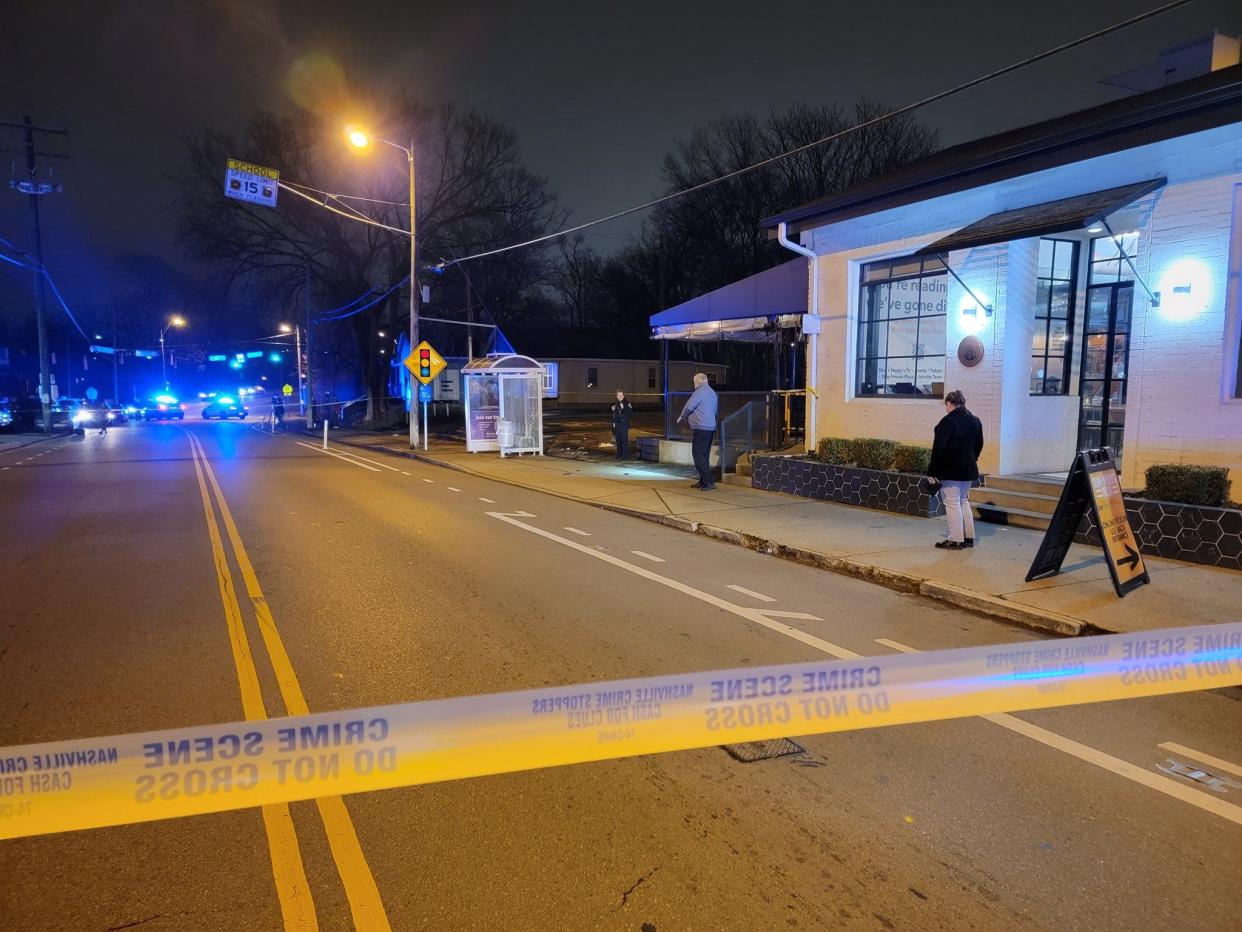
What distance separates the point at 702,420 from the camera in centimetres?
1321

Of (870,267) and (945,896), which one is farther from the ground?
(870,267)

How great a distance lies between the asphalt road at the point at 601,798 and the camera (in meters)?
2.82

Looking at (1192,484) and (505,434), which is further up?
(1192,484)

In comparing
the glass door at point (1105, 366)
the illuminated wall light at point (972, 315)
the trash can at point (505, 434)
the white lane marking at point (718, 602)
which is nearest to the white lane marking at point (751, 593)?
the white lane marking at point (718, 602)

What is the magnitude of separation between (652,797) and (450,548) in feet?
19.5

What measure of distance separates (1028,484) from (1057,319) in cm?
278

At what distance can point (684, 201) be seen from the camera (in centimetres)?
4622

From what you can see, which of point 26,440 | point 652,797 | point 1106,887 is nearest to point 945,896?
point 1106,887

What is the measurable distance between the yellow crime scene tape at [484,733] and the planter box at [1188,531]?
5055mm

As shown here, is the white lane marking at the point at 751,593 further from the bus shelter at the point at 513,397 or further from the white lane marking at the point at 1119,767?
the bus shelter at the point at 513,397

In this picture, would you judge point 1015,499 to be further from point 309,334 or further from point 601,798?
point 309,334

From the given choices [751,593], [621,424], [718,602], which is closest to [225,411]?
[621,424]

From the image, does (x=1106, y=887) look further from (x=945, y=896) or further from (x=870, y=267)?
(x=870, y=267)

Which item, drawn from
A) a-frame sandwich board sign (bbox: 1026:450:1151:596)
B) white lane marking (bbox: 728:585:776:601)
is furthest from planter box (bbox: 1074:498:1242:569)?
white lane marking (bbox: 728:585:776:601)
